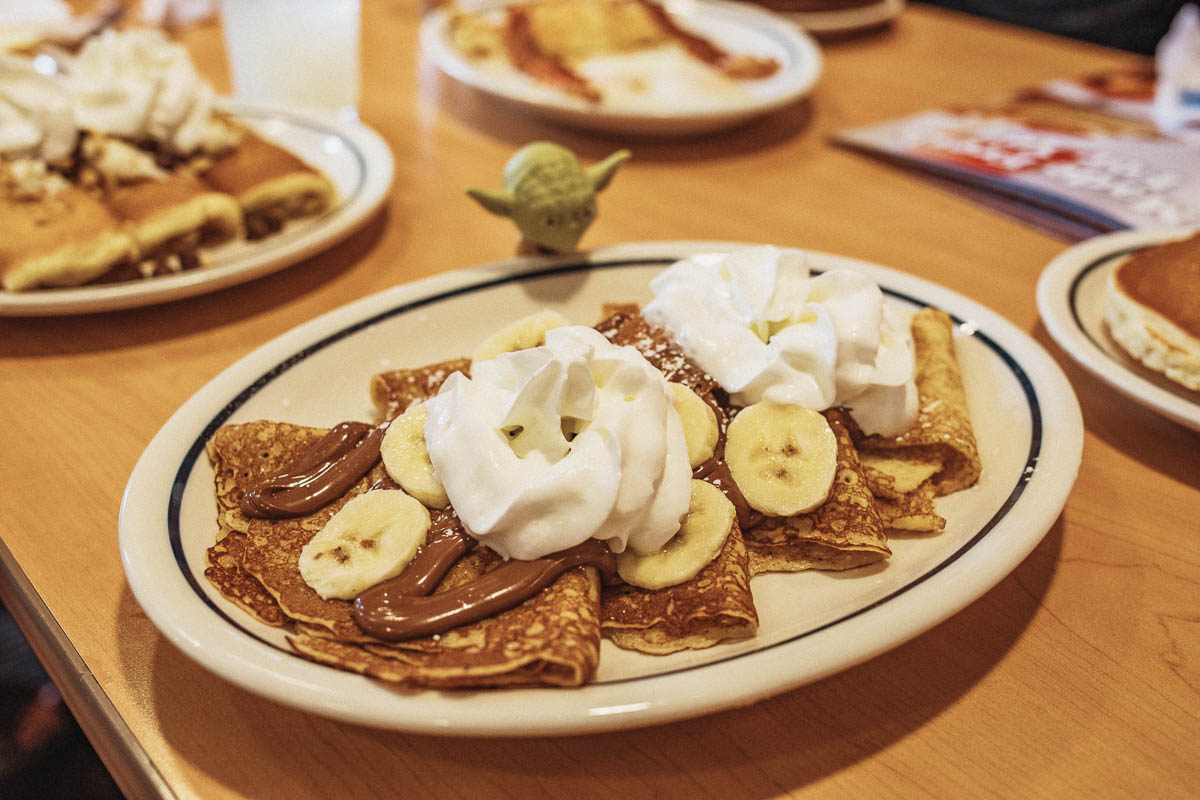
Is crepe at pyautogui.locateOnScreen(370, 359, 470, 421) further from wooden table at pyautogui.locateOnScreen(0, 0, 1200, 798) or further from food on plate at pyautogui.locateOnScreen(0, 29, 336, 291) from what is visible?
food on plate at pyautogui.locateOnScreen(0, 29, 336, 291)

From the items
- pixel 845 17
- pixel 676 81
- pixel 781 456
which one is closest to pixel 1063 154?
pixel 676 81

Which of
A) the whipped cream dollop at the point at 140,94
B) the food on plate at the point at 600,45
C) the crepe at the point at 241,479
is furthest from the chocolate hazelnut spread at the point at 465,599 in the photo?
the food on plate at the point at 600,45

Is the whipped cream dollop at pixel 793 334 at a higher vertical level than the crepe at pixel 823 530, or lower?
higher

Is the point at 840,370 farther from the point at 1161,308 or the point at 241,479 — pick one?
the point at 241,479

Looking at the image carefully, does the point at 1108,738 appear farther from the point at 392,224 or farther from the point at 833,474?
the point at 392,224

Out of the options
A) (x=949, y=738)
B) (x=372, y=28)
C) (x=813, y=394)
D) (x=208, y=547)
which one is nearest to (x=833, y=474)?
(x=813, y=394)

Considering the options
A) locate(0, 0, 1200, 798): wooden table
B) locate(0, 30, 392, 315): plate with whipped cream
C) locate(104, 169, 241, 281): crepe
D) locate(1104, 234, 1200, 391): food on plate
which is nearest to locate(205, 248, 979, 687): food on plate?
locate(0, 0, 1200, 798): wooden table

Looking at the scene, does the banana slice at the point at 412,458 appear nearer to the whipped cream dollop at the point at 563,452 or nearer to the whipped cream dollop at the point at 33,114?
the whipped cream dollop at the point at 563,452
